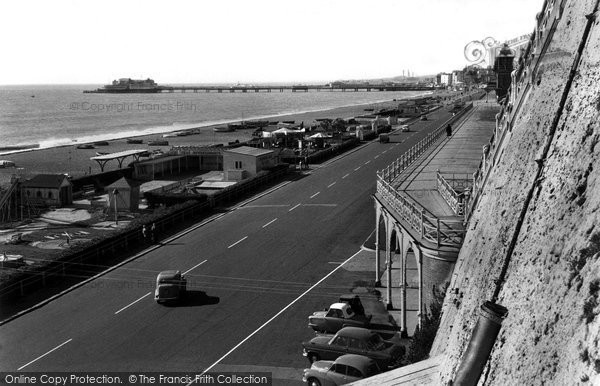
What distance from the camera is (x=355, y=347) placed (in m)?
16.2

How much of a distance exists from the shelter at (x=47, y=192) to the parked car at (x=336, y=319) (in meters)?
30.2

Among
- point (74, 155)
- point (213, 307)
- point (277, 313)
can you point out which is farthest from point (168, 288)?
point (74, 155)

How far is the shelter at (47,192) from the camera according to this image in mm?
44281

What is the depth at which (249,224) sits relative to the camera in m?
34.5

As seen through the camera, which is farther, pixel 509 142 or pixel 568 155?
pixel 509 142

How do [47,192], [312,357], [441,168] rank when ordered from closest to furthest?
[312,357] < [441,168] < [47,192]

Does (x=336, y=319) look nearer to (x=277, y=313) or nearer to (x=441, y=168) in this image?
(x=277, y=313)

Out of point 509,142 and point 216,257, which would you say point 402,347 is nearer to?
point 509,142

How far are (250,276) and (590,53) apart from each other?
16.8 m

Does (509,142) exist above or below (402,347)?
above

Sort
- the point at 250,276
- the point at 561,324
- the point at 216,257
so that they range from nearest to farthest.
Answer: the point at 561,324, the point at 250,276, the point at 216,257

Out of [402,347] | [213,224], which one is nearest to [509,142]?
[402,347]

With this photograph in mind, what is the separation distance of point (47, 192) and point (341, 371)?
3479cm

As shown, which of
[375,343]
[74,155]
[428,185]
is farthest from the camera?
[74,155]
